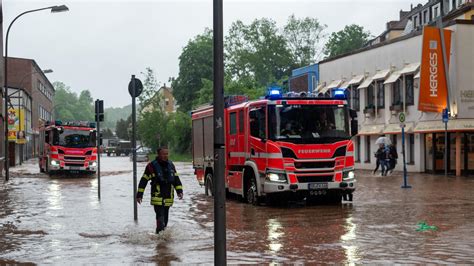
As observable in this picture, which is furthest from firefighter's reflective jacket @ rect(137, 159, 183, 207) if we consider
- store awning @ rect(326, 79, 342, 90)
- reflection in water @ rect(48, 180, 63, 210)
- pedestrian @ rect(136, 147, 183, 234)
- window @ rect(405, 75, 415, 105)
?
store awning @ rect(326, 79, 342, 90)

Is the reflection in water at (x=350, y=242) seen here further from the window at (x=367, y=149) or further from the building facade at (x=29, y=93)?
the building facade at (x=29, y=93)

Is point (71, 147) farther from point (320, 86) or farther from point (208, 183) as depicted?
point (320, 86)

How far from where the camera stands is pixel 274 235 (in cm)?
1173

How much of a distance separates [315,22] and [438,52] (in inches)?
2598

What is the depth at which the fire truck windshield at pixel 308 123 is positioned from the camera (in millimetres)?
16188

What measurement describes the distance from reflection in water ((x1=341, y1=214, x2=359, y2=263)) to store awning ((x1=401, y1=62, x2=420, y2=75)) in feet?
75.1

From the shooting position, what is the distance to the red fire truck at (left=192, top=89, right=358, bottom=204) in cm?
1611

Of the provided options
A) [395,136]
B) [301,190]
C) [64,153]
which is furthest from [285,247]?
[395,136]

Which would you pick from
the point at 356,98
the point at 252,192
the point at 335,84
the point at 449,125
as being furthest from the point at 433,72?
the point at 252,192

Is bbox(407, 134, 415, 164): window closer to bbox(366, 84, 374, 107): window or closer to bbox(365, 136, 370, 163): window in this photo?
bbox(366, 84, 374, 107): window

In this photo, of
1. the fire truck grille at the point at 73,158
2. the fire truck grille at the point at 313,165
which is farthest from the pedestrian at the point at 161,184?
the fire truck grille at the point at 73,158

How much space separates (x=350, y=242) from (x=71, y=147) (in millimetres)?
26366

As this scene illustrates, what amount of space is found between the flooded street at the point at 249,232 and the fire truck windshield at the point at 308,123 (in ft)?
6.02

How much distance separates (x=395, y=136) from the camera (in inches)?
1513
